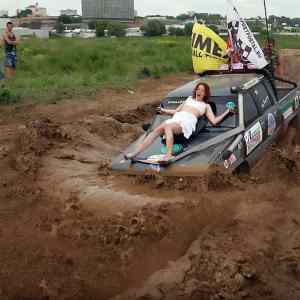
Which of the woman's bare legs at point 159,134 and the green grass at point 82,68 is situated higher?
the green grass at point 82,68

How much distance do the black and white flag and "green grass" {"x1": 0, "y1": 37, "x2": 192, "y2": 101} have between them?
5.01 metres

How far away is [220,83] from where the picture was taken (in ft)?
26.7

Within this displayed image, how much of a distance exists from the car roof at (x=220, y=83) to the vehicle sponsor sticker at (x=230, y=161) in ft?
4.68

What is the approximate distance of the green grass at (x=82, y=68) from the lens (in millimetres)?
Result: 14562

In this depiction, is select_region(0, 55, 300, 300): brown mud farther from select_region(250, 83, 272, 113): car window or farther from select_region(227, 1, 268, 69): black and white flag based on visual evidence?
select_region(227, 1, 268, 69): black and white flag

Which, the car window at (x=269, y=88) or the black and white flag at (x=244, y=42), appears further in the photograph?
the black and white flag at (x=244, y=42)

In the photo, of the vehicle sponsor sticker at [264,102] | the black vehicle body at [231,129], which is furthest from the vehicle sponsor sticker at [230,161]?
the vehicle sponsor sticker at [264,102]

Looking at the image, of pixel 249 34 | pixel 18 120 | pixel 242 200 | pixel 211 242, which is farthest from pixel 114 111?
pixel 211 242

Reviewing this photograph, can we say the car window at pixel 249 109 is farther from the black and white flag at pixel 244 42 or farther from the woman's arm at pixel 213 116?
the black and white flag at pixel 244 42

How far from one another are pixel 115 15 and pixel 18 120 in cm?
7157

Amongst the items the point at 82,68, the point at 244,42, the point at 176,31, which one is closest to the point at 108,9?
the point at 176,31

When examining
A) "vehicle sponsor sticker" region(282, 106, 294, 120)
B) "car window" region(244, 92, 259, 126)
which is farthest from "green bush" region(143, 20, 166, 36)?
"car window" region(244, 92, 259, 126)

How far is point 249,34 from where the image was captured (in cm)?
1069

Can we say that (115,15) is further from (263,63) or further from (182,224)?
(182,224)
